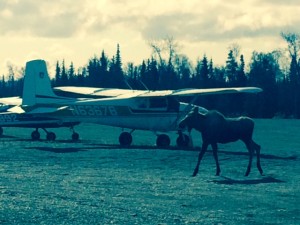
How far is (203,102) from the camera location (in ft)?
384

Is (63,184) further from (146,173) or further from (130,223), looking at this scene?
(130,223)

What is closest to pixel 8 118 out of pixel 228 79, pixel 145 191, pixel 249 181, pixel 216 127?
pixel 216 127

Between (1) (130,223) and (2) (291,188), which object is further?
(2) (291,188)

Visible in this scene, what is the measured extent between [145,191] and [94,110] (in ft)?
55.7

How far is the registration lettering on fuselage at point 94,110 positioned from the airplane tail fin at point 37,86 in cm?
427

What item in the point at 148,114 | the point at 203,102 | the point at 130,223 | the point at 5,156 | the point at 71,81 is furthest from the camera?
the point at 71,81

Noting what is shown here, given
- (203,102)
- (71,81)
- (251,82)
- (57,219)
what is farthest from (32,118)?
(71,81)

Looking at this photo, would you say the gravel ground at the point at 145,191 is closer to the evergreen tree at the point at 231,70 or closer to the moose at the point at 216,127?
the moose at the point at 216,127

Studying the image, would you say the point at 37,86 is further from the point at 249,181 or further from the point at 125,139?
the point at 249,181

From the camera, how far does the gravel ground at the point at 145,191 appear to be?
444 inches

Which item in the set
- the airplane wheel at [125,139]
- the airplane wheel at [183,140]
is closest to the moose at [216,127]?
the airplane wheel at [183,140]

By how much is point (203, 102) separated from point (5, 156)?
9345cm

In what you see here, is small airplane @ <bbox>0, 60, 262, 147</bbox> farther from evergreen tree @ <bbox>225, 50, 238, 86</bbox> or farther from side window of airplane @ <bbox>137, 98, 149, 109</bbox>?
evergreen tree @ <bbox>225, 50, 238, 86</bbox>

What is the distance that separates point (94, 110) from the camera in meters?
31.3
